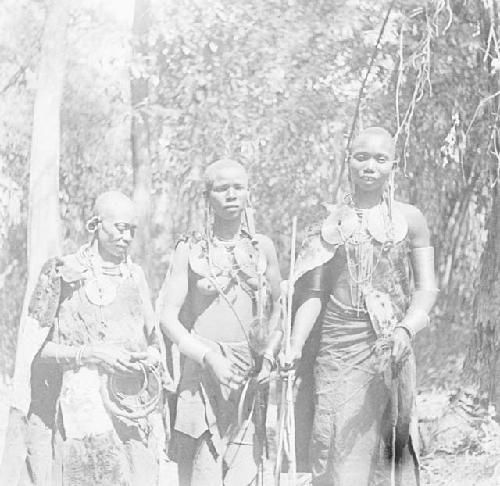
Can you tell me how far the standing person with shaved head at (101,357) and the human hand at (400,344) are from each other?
2.86 ft

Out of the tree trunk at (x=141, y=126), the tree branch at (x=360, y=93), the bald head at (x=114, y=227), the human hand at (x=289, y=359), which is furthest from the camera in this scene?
the tree trunk at (x=141, y=126)

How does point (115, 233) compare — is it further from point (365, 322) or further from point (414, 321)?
point (414, 321)

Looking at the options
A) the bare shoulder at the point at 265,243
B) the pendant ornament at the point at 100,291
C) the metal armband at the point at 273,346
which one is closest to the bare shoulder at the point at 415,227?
the bare shoulder at the point at 265,243

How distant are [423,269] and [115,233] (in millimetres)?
1143

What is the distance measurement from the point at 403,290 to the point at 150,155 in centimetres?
123

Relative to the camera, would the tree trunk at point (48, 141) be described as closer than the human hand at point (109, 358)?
No

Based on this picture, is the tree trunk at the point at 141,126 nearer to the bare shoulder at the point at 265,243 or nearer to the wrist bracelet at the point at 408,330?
the bare shoulder at the point at 265,243

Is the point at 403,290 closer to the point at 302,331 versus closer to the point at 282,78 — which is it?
the point at 302,331

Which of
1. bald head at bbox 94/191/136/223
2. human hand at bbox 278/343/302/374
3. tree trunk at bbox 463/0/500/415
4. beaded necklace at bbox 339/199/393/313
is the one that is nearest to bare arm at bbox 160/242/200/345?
bald head at bbox 94/191/136/223

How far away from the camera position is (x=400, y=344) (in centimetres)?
418

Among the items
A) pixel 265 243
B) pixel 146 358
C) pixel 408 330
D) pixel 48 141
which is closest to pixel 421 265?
pixel 408 330

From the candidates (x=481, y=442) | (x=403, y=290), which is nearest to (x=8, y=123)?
(x=403, y=290)

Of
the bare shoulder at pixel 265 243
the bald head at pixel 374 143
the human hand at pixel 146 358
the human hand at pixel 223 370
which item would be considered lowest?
the human hand at pixel 223 370

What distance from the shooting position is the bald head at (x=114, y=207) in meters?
4.29
